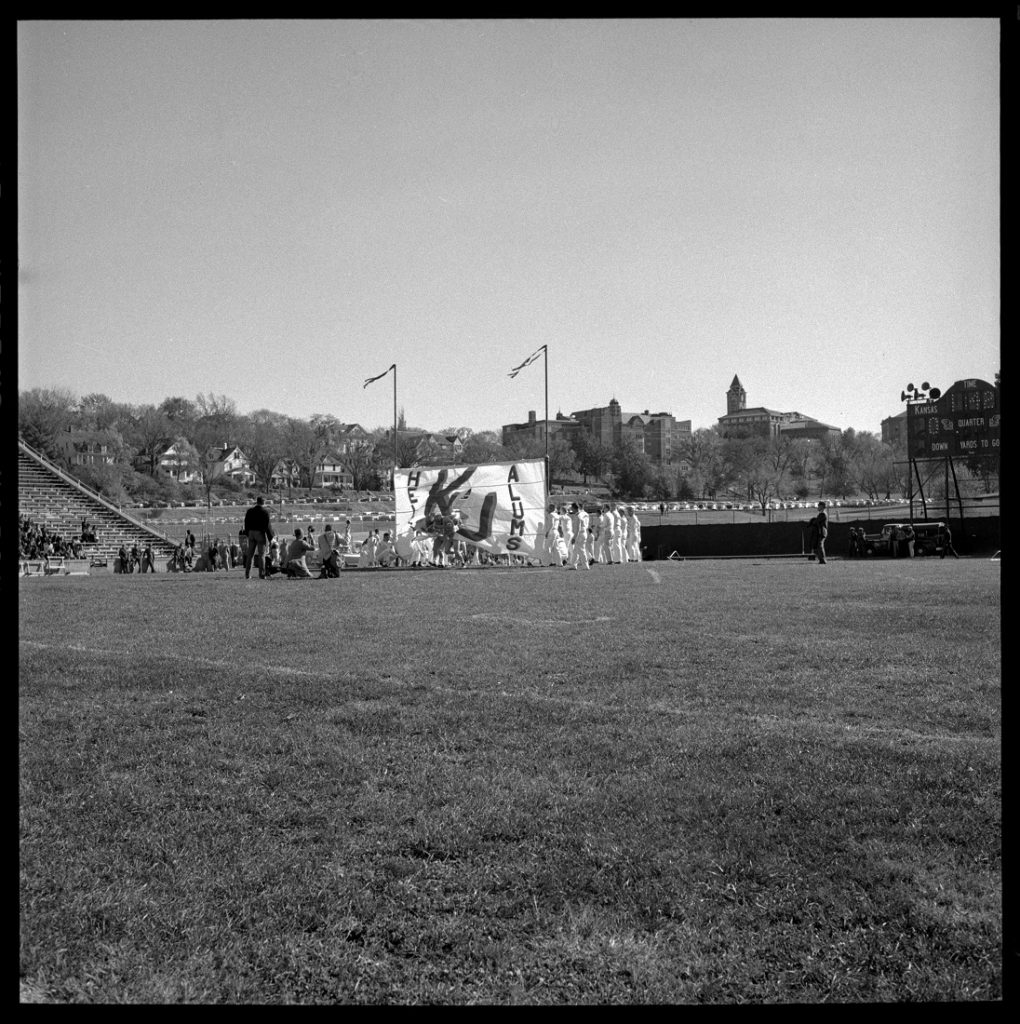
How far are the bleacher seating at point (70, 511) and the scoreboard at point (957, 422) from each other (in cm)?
2889

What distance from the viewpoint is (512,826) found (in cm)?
400

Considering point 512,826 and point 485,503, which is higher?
point 485,503

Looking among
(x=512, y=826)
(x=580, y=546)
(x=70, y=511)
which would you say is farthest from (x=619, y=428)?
(x=512, y=826)

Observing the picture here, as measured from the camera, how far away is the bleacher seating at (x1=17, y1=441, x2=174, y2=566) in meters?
40.1

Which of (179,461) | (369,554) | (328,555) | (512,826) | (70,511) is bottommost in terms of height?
(512,826)

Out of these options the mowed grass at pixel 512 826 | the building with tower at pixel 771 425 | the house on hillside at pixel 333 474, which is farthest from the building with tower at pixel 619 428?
the mowed grass at pixel 512 826

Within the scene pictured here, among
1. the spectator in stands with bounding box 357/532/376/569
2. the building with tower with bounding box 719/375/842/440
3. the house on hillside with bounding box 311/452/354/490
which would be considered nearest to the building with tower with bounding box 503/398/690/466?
the building with tower with bounding box 719/375/842/440

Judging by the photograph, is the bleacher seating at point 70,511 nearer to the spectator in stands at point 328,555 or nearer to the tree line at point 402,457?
the tree line at point 402,457

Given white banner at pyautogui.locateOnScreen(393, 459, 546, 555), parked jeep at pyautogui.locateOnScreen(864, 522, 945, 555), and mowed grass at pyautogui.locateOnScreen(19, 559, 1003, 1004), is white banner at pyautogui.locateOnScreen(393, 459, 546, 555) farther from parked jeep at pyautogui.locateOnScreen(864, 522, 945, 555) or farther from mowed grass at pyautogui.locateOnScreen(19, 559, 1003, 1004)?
mowed grass at pyautogui.locateOnScreen(19, 559, 1003, 1004)

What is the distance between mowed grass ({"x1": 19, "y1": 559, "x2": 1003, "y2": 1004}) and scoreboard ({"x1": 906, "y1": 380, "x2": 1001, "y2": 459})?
26.2 meters

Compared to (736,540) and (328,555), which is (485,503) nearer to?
(328,555)

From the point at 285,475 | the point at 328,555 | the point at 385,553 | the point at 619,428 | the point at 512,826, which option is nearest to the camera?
the point at 512,826

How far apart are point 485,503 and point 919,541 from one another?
13.4m
